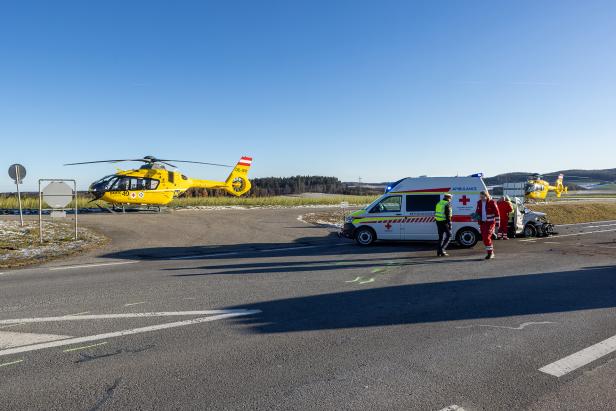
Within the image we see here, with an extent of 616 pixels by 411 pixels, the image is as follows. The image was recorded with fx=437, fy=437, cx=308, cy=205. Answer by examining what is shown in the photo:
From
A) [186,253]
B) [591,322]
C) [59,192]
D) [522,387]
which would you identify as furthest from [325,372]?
[59,192]

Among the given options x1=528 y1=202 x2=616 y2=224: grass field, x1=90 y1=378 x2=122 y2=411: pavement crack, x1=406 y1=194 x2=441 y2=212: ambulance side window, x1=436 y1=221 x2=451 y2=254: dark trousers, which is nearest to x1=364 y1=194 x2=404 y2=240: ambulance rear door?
x1=406 y1=194 x2=441 y2=212: ambulance side window

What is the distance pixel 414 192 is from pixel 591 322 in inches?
355

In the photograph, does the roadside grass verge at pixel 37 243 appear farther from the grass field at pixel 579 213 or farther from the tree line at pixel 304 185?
the tree line at pixel 304 185

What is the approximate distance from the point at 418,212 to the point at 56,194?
40.2ft

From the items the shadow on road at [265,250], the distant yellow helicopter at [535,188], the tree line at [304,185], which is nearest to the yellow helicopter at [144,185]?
the shadow on road at [265,250]

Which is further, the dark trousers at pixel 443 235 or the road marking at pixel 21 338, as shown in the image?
the dark trousers at pixel 443 235

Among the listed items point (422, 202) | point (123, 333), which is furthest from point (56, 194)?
point (422, 202)

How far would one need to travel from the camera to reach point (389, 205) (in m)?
14.9

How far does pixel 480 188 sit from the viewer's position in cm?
1442

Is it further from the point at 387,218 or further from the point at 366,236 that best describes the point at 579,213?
the point at 366,236

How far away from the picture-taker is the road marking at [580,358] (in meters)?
4.22

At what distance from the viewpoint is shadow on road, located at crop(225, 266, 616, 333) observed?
5879mm

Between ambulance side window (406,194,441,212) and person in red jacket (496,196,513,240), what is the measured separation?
2.77 meters

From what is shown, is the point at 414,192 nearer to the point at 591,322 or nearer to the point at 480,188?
the point at 480,188
